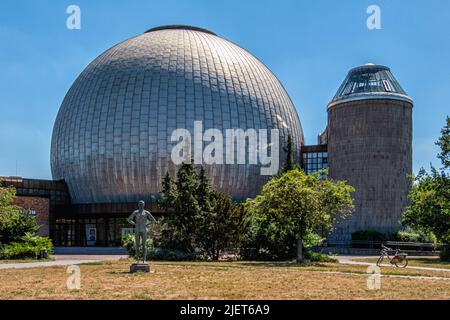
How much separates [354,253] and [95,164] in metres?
28.9

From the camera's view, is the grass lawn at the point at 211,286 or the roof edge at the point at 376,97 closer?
the grass lawn at the point at 211,286

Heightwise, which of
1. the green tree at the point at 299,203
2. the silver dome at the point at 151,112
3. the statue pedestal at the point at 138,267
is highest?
the silver dome at the point at 151,112

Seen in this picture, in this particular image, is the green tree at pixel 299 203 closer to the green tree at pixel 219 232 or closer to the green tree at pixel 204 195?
the green tree at pixel 219 232

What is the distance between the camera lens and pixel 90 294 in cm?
1647

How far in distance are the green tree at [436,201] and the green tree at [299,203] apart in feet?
23.0

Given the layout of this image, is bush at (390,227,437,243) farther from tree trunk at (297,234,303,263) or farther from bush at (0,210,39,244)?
bush at (0,210,39,244)

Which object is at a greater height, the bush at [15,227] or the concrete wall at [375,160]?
the concrete wall at [375,160]

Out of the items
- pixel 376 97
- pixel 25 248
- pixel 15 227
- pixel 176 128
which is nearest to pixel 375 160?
pixel 376 97

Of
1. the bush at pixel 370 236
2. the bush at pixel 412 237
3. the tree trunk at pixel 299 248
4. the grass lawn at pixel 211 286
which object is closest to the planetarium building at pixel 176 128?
the bush at pixel 370 236

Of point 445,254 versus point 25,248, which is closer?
point 25,248

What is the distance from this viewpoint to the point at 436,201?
41531 mm

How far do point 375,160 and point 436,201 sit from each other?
21.7m

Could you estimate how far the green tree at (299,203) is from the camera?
35219 millimetres

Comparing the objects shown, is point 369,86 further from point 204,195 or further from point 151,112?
point 204,195
